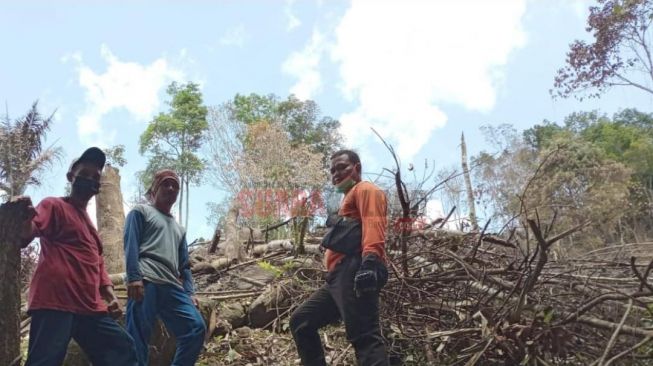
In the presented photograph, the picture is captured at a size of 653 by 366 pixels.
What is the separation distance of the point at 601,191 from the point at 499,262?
15.6 meters

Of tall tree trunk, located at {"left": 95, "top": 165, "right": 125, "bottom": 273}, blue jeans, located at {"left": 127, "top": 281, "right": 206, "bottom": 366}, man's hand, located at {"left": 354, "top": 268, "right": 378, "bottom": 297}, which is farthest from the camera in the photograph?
tall tree trunk, located at {"left": 95, "top": 165, "right": 125, "bottom": 273}

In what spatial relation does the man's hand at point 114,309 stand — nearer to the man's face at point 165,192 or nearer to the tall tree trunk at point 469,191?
the man's face at point 165,192

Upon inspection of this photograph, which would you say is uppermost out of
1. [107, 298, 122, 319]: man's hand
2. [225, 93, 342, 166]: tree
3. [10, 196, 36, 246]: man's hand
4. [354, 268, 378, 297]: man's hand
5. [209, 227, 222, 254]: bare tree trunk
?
[225, 93, 342, 166]: tree

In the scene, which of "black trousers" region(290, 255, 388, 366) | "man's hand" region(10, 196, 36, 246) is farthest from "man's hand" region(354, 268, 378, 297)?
"man's hand" region(10, 196, 36, 246)

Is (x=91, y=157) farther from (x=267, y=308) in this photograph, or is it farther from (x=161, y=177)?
(x=267, y=308)

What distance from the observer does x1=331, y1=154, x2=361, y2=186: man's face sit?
3.84 m

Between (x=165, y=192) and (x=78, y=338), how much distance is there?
3.95 ft

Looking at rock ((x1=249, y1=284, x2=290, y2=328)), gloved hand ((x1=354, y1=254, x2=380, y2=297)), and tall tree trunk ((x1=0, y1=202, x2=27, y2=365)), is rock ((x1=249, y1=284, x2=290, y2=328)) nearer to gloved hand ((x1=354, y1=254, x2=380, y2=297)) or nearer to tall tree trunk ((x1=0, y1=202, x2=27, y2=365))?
gloved hand ((x1=354, y1=254, x2=380, y2=297))

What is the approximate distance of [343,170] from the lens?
3.84 meters

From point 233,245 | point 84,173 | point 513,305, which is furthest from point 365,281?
point 233,245

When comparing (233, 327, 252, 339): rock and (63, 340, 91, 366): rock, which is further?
(233, 327, 252, 339): rock

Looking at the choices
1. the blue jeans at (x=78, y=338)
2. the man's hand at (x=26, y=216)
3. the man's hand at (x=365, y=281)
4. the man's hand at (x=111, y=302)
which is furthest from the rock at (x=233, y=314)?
the man's hand at (x=26, y=216)

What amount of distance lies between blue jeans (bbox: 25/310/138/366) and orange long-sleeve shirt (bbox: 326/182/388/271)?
139cm

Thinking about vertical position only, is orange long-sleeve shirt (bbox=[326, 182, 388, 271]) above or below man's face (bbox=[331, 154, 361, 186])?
below
